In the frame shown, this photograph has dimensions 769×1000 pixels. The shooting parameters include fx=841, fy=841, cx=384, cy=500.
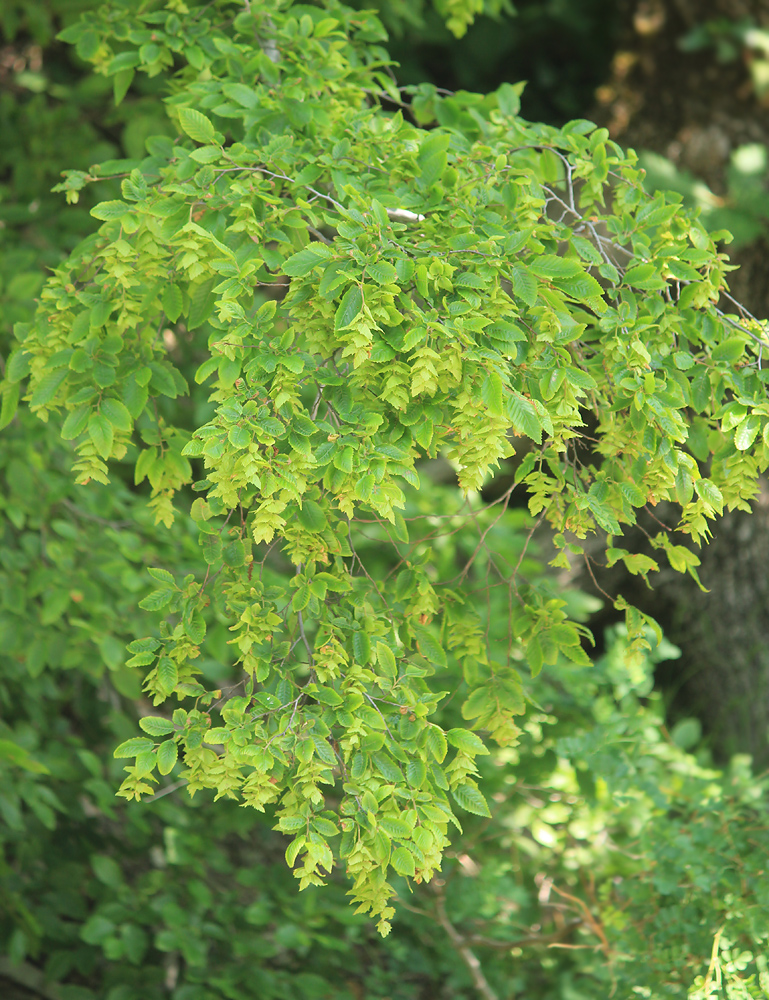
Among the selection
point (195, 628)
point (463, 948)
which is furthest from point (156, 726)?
point (463, 948)

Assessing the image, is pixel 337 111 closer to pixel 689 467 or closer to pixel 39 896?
pixel 689 467

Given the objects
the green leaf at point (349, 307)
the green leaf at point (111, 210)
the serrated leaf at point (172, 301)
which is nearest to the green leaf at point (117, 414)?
the serrated leaf at point (172, 301)

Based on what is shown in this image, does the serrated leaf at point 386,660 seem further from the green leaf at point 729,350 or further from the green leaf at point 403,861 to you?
the green leaf at point 729,350

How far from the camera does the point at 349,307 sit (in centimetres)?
102

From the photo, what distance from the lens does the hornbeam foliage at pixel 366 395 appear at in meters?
1.05

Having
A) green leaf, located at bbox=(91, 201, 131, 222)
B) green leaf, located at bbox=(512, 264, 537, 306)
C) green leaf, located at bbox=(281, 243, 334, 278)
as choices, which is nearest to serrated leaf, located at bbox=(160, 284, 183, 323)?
green leaf, located at bbox=(91, 201, 131, 222)

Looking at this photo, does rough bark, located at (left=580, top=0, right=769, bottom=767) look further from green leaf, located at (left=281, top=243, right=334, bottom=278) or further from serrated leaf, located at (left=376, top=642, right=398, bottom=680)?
green leaf, located at (left=281, top=243, right=334, bottom=278)

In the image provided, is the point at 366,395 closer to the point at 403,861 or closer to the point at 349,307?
the point at 349,307

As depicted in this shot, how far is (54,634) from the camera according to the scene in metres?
2.15

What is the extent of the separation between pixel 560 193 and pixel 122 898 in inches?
78.7

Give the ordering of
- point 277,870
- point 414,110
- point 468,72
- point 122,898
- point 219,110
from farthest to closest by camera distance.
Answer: point 468,72, point 277,870, point 122,898, point 414,110, point 219,110

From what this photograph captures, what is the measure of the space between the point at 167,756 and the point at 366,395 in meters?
0.55

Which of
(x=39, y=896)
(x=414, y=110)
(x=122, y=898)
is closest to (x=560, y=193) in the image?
(x=414, y=110)

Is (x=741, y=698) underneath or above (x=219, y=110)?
underneath
